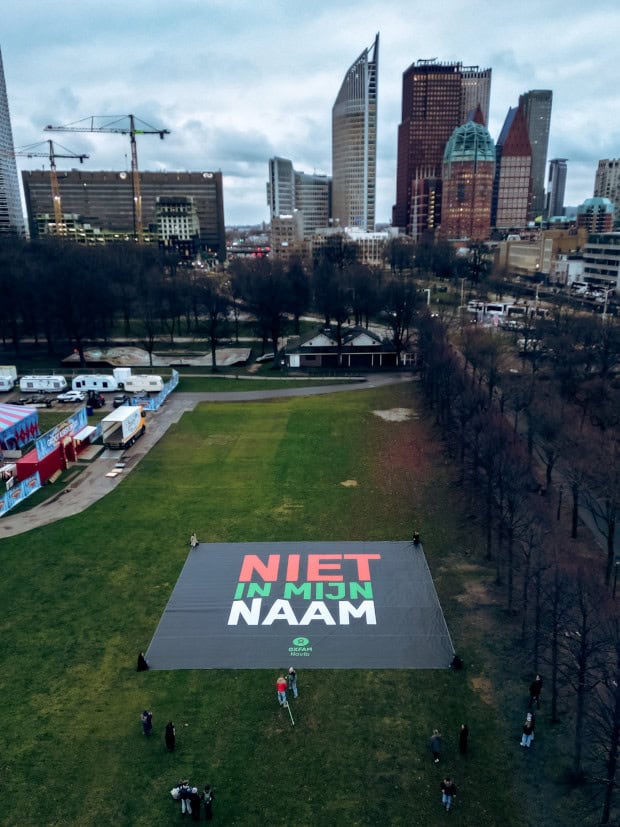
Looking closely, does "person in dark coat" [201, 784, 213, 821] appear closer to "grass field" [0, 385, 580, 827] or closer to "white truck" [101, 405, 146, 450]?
"grass field" [0, 385, 580, 827]

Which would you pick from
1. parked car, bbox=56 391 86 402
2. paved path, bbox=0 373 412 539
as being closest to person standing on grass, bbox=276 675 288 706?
paved path, bbox=0 373 412 539

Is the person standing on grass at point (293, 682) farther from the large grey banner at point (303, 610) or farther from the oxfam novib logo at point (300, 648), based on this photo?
the oxfam novib logo at point (300, 648)

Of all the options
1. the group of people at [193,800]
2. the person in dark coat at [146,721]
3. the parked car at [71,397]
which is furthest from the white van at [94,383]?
the group of people at [193,800]

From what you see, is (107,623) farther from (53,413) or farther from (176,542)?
(53,413)

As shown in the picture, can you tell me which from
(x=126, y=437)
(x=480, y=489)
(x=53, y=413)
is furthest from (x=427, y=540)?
(x=53, y=413)

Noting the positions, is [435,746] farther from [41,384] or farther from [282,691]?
[41,384]

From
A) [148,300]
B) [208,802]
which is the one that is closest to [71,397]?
[148,300]
